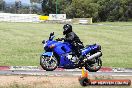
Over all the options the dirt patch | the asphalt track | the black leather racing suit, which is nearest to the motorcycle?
the black leather racing suit

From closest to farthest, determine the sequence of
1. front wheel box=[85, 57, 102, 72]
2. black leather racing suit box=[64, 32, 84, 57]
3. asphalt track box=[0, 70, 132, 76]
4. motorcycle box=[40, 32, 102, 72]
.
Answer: black leather racing suit box=[64, 32, 84, 57] < motorcycle box=[40, 32, 102, 72] < front wheel box=[85, 57, 102, 72] < asphalt track box=[0, 70, 132, 76]

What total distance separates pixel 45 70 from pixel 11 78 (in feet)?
4.72

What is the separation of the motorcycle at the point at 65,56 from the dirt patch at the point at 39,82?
0.47 m

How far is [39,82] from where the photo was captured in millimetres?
11328

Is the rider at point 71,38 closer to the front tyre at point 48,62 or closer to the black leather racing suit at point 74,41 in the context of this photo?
the black leather racing suit at point 74,41

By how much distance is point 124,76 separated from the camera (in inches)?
515

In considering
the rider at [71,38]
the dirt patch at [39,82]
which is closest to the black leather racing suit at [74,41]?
the rider at [71,38]

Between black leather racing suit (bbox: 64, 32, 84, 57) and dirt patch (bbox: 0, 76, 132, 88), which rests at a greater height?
black leather racing suit (bbox: 64, 32, 84, 57)

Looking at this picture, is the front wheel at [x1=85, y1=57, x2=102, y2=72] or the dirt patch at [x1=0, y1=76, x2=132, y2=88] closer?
the dirt patch at [x1=0, y1=76, x2=132, y2=88]

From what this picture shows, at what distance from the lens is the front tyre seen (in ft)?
40.8

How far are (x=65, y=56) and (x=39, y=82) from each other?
147 cm

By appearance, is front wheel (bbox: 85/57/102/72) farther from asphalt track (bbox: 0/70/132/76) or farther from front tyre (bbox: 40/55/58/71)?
front tyre (bbox: 40/55/58/71)

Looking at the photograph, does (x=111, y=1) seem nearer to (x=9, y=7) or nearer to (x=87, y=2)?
(x=87, y=2)

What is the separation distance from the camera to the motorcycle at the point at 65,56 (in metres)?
12.4
